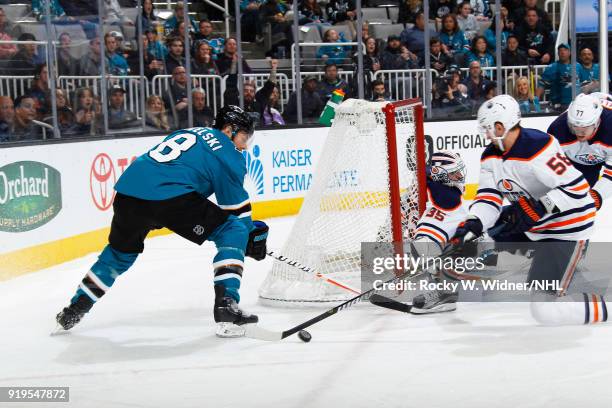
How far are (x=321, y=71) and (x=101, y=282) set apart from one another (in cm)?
514

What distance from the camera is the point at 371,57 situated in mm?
9305

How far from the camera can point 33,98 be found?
243 inches

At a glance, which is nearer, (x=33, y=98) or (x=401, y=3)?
(x=33, y=98)

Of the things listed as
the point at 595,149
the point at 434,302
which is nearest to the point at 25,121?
the point at 434,302

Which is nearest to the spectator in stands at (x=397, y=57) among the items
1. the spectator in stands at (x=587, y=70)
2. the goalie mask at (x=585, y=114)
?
the spectator in stands at (x=587, y=70)

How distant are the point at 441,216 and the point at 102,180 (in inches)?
110

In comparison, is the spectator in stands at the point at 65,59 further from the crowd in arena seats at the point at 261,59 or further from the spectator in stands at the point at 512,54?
the spectator in stands at the point at 512,54

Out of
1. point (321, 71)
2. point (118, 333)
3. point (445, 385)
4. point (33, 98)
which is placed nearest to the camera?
point (445, 385)

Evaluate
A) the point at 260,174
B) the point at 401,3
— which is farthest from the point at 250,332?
the point at 401,3

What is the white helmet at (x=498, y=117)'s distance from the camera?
3984mm

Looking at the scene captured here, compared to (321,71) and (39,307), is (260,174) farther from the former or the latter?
(39,307)

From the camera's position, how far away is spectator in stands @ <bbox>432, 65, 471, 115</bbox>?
31.0 ft

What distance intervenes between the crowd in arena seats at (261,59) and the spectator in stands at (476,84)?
0.04ft

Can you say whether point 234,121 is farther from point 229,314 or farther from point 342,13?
point 342,13
